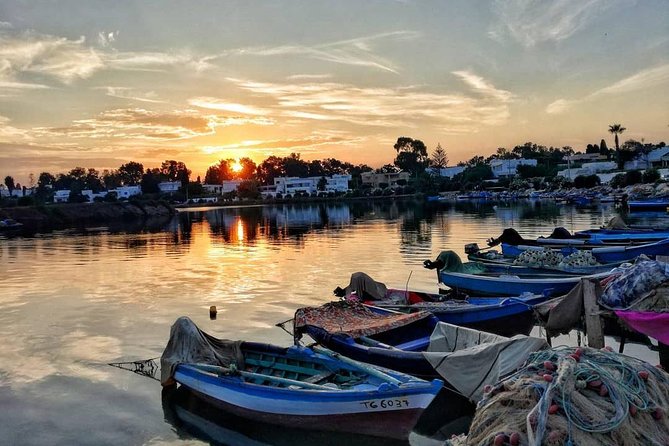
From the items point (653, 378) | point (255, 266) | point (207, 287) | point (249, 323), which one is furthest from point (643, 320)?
point (255, 266)

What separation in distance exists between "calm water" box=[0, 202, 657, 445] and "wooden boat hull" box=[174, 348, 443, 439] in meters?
0.54

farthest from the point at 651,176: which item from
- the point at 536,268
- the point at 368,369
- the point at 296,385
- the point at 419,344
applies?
the point at 296,385

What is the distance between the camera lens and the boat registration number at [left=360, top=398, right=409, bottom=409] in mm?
9695

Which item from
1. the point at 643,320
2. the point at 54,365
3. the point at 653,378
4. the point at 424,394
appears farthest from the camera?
the point at 54,365

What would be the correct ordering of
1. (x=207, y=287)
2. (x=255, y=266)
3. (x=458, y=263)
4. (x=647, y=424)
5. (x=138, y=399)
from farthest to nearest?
(x=255, y=266)
(x=207, y=287)
(x=458, y=263)
(x=138, y=399)
(x=647, y=424)

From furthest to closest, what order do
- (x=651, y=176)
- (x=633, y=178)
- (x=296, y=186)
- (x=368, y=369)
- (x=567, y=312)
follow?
(x=296, y=186)
(x=633, y=178)
(x=651, y=176)
(x=567, y=312)
(x=368, y=369)

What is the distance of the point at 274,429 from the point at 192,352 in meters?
3.09

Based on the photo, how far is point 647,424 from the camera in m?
4.98

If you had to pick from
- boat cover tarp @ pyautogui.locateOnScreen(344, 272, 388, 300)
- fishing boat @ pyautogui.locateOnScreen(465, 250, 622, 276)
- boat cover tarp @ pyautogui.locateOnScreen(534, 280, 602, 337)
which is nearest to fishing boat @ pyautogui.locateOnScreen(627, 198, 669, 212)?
fishing boat @ pyautogui.locateOnScreen(465, 250, 622, 276)

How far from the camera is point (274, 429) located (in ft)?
37.4

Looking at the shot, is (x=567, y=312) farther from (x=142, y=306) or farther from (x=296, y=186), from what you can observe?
(x=296, y=186)

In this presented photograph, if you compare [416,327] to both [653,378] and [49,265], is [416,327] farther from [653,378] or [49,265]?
[49,265]

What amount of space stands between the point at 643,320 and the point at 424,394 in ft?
17.8

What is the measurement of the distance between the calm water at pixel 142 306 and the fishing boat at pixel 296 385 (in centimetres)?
68
